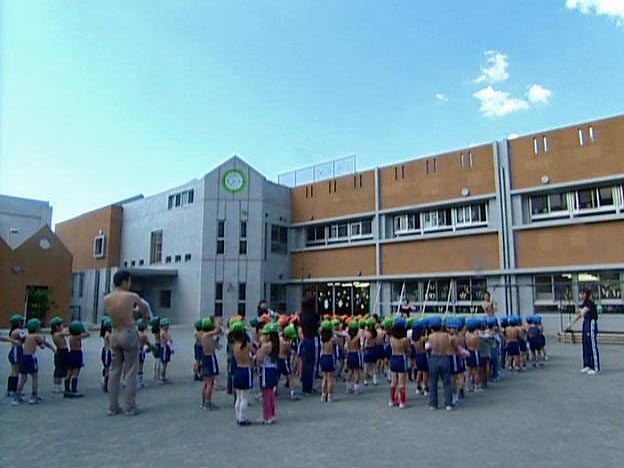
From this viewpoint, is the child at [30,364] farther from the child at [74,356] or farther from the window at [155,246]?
the window at [155,246]

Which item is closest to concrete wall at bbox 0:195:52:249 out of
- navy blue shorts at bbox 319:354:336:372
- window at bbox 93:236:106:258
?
window at bbox 93:236:106:258

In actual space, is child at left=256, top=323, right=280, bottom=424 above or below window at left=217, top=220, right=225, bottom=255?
below

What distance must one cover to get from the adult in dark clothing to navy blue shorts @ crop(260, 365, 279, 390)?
6.71 ft

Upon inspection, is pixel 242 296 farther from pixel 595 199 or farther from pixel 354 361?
pixel 354 361

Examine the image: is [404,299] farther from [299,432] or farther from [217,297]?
[299,432]

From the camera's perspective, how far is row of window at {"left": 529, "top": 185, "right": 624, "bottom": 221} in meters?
19.3

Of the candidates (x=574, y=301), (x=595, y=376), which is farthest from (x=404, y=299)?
(x=595, y=376)

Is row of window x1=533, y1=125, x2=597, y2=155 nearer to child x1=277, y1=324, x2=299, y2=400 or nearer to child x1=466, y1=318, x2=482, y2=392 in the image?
child x1=466, y1=318, x2=482, y2=392

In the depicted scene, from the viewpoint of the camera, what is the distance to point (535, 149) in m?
21.4

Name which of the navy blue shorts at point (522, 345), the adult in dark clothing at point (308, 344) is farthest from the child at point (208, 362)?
the navy blue shorts at point (522, 345)

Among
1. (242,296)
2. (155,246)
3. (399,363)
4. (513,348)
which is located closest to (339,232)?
(242,296)

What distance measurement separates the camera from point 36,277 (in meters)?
27.2

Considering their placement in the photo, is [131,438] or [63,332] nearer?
[131,438]

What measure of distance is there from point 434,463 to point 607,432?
270 centimetres
